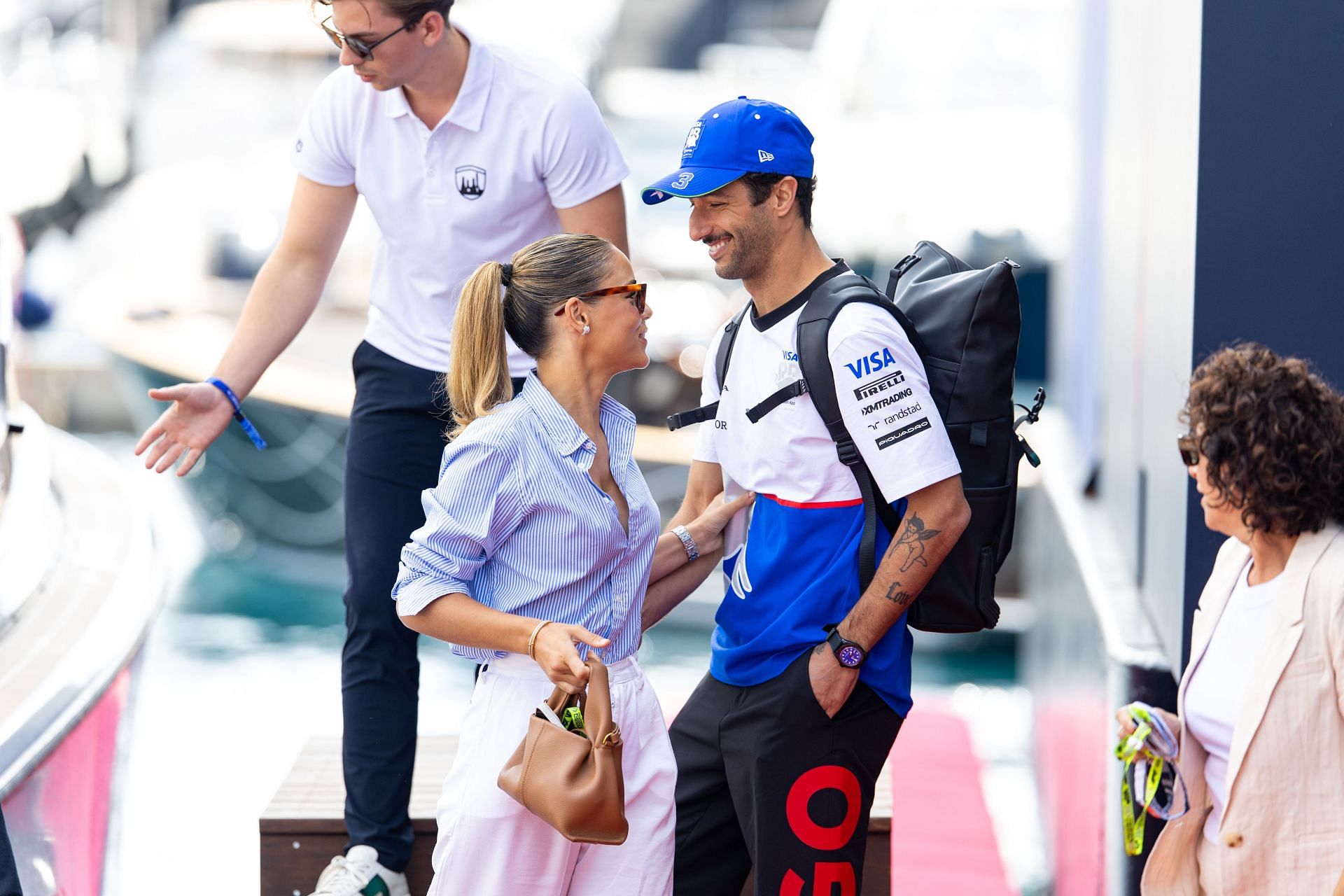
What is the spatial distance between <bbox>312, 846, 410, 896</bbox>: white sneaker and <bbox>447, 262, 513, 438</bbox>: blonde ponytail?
40.7 inches

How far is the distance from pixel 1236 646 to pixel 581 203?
56.8 inches

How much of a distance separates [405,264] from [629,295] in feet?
2.64

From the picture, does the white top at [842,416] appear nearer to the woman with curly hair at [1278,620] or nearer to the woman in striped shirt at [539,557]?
the woman in striped shirt at [539,557]

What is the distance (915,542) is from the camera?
2488 millimetres

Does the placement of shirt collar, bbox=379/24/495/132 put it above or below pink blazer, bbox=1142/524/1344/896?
above

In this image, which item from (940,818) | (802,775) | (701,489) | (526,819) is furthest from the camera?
(940,818)

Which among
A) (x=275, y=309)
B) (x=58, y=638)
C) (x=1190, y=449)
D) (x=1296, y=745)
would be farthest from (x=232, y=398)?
(x=1296, y=745)

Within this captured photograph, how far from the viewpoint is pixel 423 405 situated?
304 centimetres

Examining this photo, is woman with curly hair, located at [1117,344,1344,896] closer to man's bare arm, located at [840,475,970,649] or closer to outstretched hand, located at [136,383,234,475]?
man's bare arm, located at [840,475,970,649]

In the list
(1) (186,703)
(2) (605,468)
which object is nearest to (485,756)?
(2) (605,468)

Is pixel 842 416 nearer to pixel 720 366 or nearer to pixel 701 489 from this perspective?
pixel 720 366

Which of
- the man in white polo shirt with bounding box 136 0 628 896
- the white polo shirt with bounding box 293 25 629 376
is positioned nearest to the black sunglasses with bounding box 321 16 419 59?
the man in white polo shirt with bounding box 136 0 628 896

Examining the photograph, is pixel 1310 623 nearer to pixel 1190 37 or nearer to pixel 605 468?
pixel 605 468

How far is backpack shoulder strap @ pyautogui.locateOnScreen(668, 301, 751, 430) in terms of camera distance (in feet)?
8.92
